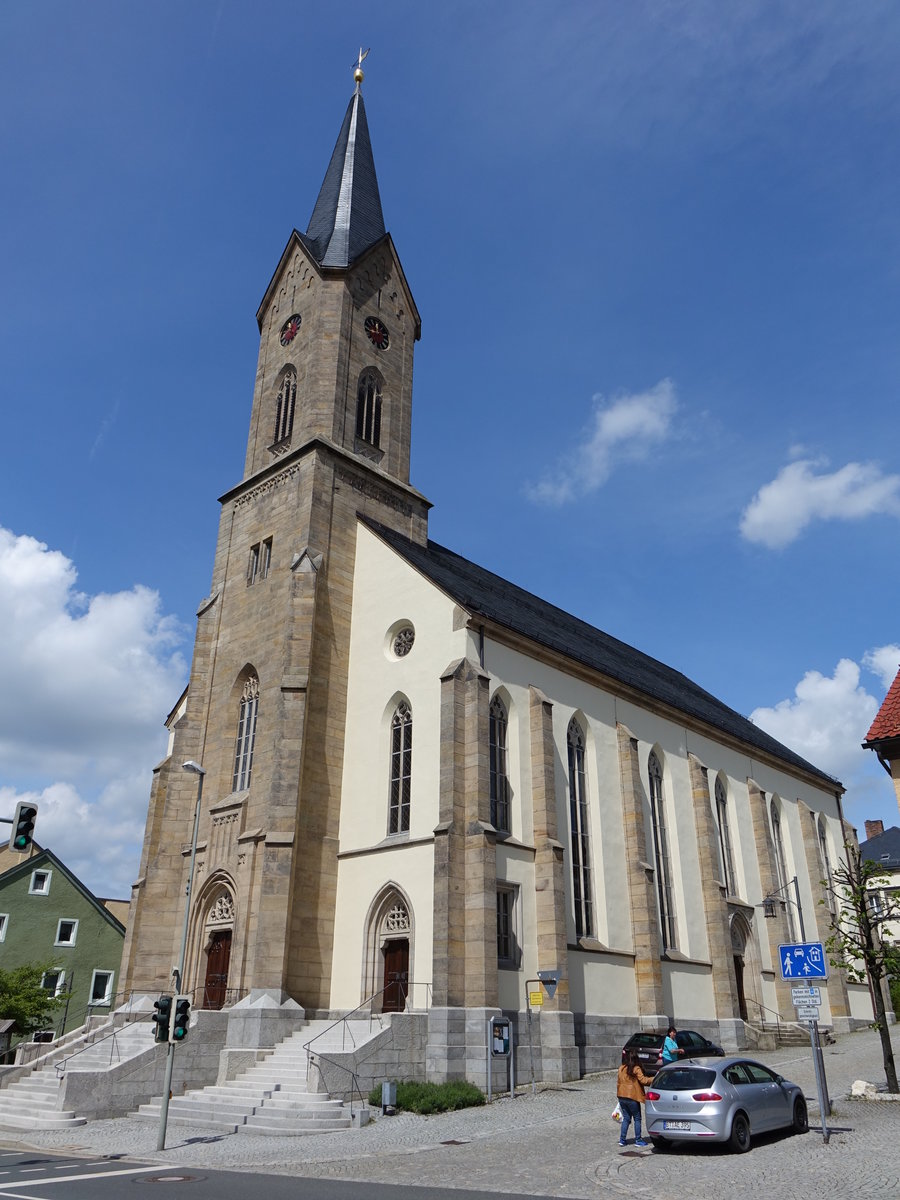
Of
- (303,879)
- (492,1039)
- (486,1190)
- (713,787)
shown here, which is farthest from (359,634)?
(486,1190)

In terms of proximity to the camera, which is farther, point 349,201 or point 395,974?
point 349,201

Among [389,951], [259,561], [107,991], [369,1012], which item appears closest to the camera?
[369,1012]

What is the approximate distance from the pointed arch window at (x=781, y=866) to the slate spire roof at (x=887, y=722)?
20376mm

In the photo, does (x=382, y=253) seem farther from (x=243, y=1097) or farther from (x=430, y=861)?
(x=243, y=1097)

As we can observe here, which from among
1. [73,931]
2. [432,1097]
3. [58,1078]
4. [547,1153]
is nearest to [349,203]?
[73,931]

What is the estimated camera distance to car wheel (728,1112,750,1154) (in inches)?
541

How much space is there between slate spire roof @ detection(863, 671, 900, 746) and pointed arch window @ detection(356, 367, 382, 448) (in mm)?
21023

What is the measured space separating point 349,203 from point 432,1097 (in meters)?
33.4

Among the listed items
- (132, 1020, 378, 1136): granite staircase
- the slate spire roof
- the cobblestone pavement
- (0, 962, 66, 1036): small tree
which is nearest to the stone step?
(132, 1020, 378, 1136): granite staircase

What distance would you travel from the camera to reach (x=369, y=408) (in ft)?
114

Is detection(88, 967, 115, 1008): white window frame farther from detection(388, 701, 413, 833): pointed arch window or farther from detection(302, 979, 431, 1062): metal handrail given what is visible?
detection(388, 701, 413, 833): pointed arch window

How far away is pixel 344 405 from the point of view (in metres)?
33.2

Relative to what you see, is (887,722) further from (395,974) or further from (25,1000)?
(25,1000)

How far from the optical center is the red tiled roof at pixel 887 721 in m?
16.9
